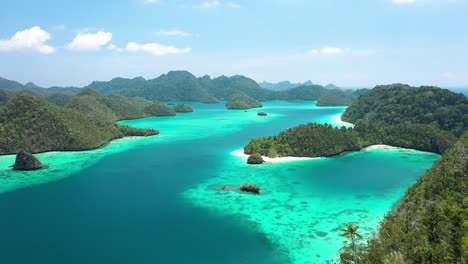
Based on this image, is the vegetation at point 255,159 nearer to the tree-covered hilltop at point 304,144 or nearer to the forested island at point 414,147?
the forested island at point 414,147

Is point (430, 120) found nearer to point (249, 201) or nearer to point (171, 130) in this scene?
point (249, 201)

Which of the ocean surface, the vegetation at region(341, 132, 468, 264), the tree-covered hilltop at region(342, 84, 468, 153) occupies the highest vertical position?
the tree-covered hilltop at region(342, 84, 468, 153)

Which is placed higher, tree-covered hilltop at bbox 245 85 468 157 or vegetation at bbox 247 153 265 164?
tree-covered hilltop at bbox 245 85 468 157

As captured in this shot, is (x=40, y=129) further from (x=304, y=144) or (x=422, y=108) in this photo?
(x=422, y=108)

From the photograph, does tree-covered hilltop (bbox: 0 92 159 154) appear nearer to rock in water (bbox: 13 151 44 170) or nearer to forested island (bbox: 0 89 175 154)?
forested island (bbox: 0 89 175 154)

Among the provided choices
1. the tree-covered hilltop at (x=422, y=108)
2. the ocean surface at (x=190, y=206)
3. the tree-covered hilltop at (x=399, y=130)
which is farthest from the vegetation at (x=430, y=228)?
the tree-covered hilltop at (x=422, y=108)

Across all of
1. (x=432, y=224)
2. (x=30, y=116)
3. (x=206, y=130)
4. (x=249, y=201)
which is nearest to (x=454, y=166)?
(x=432, y=224)

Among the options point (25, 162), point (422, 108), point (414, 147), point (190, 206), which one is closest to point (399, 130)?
point (414, 147)

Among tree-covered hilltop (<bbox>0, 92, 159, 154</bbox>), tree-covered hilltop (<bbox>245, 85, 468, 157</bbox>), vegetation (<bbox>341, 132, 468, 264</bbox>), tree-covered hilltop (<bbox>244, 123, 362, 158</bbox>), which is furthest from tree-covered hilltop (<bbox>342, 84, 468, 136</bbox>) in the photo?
tree-covered hilltop (<bbox>0, 92, 159, 154</bbox>)
